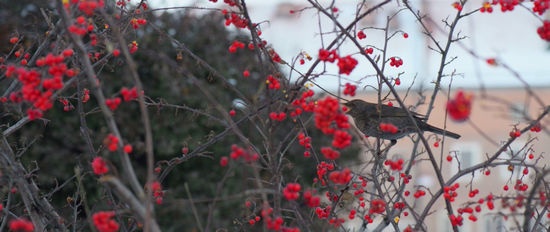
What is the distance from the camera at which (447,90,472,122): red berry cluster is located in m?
2.20

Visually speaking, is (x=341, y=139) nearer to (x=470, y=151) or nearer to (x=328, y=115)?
(x=328, y=115)

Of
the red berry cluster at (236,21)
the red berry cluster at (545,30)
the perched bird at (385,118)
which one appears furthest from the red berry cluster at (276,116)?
the perched bird at (385,118)

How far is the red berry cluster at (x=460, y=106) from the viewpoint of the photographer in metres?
2.20

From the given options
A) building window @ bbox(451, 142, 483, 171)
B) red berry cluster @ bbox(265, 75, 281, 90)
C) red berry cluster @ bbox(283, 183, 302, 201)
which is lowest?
red berry cluster @ bbox(283, 183, 302, 201)

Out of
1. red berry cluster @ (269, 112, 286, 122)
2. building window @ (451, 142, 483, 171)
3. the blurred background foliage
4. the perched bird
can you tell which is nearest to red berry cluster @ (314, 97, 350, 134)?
red berry cluster @ (269, 112, 286, 122)

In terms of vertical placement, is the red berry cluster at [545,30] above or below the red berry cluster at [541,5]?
below

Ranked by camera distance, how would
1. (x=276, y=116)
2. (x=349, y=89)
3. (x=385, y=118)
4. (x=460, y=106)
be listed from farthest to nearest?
(x=385, y=118)
(x=349, y=89)
(x=276, y=116)
(x=460, y=106)

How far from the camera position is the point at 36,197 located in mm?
2908

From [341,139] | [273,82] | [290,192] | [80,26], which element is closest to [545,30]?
[341,139]

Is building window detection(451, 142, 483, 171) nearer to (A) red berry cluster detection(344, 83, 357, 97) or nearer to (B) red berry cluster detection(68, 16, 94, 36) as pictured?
(A) red berry cluster detection(344, 83, 357, 97)

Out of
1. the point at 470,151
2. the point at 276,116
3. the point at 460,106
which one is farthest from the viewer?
the point at 470,151

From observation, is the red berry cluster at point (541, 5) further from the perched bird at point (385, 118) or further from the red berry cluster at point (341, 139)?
the perched bird at point (385, 118)

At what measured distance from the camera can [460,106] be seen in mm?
2197

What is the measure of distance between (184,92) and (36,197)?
3.42m
